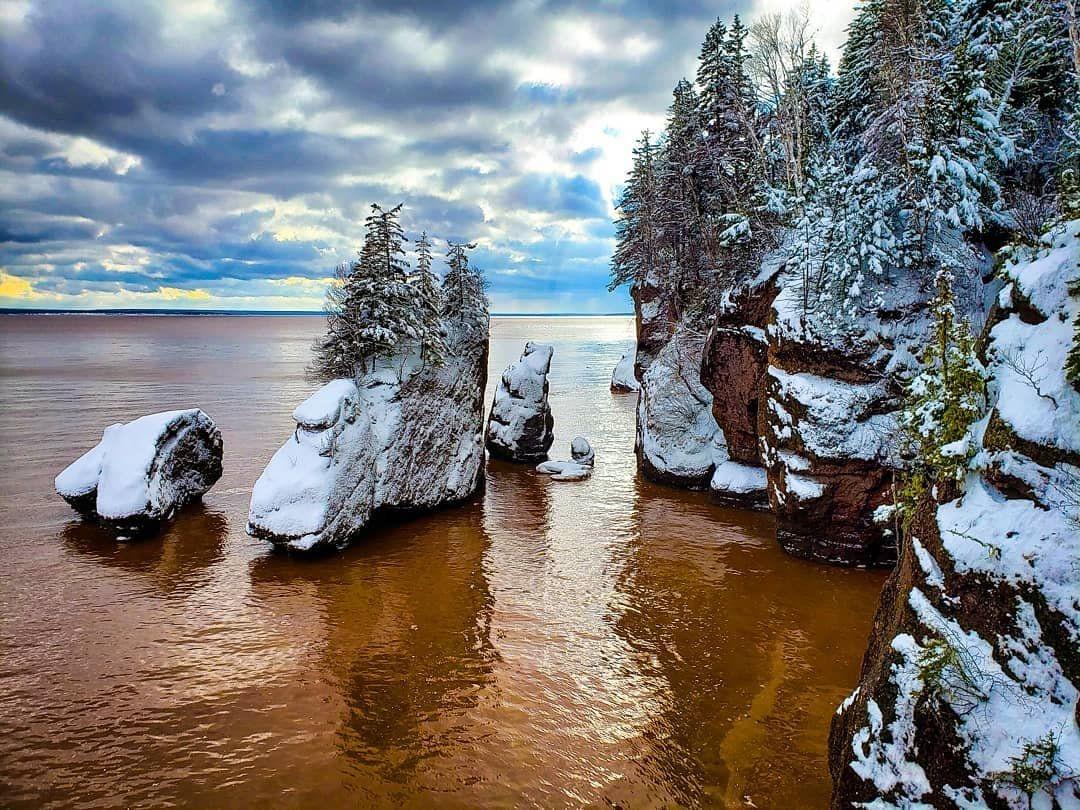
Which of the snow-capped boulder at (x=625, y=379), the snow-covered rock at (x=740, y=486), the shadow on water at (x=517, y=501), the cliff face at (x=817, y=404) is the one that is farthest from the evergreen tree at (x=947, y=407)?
the snow-capped boulder at (x=625, y=379)

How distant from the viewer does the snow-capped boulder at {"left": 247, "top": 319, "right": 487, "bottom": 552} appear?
15.8 m

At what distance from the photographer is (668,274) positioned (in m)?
30.1

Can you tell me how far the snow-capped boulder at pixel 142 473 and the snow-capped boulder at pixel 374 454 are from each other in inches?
138

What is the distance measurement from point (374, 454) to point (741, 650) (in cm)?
1137

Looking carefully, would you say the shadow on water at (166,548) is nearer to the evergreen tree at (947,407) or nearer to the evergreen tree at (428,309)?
the evergreen tree at (428,309)

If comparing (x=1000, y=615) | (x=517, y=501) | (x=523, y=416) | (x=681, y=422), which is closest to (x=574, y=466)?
(x=523, y=416)

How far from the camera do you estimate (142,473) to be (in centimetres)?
1752

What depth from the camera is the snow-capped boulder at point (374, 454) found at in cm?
1578

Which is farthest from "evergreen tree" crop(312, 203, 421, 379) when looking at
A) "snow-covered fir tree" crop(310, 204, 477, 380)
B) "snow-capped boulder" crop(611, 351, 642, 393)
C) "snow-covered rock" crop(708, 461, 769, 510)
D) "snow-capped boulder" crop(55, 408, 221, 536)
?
"snow-capped boulder" crop(611, 351, 642, 393)

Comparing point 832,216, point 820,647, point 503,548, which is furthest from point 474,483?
point 832,216

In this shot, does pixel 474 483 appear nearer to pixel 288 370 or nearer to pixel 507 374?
pixel 507 374

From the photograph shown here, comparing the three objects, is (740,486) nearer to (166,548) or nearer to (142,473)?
(166,548)

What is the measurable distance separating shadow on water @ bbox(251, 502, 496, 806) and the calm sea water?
2.1 inches

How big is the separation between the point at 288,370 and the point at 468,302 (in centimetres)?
4783
